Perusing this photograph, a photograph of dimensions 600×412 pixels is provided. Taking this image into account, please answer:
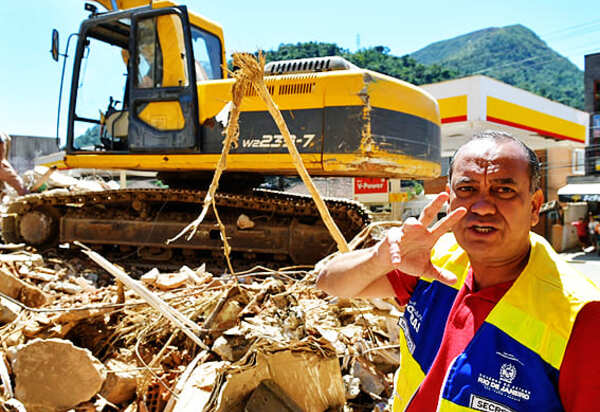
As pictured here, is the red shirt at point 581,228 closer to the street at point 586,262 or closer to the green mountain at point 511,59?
the street at point 586,262

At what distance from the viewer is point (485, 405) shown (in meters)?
1.17

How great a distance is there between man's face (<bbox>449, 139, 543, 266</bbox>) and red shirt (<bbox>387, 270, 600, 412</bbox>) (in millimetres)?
120

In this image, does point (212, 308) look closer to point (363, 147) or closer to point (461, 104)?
point (363, 147)

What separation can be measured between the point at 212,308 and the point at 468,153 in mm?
2295

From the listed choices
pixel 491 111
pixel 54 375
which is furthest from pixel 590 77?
pixel 54 375

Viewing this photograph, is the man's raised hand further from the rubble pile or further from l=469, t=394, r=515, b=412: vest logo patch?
the rubble pile

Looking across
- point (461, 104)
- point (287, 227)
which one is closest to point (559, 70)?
point (461, 104)

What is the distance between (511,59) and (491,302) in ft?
534

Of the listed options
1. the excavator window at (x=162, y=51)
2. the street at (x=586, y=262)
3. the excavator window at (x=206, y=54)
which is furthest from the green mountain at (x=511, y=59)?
the excavator window at (x=162, y=51)

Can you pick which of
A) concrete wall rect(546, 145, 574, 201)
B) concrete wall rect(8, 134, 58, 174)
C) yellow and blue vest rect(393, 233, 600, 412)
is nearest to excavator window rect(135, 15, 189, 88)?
yellow and blue vest rect(393, 233, 600, 412)

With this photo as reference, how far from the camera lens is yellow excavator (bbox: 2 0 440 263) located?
5.19m

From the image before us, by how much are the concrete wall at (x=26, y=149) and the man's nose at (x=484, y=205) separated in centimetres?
3430

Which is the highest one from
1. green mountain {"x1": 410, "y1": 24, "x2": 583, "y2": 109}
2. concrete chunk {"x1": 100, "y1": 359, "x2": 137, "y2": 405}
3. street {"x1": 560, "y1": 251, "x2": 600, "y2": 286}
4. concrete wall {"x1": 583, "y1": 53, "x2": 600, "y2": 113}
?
green mountain {"x1": 410, "y1": 24, "x2": 583, "y2": 109}

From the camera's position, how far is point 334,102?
5152 mm
